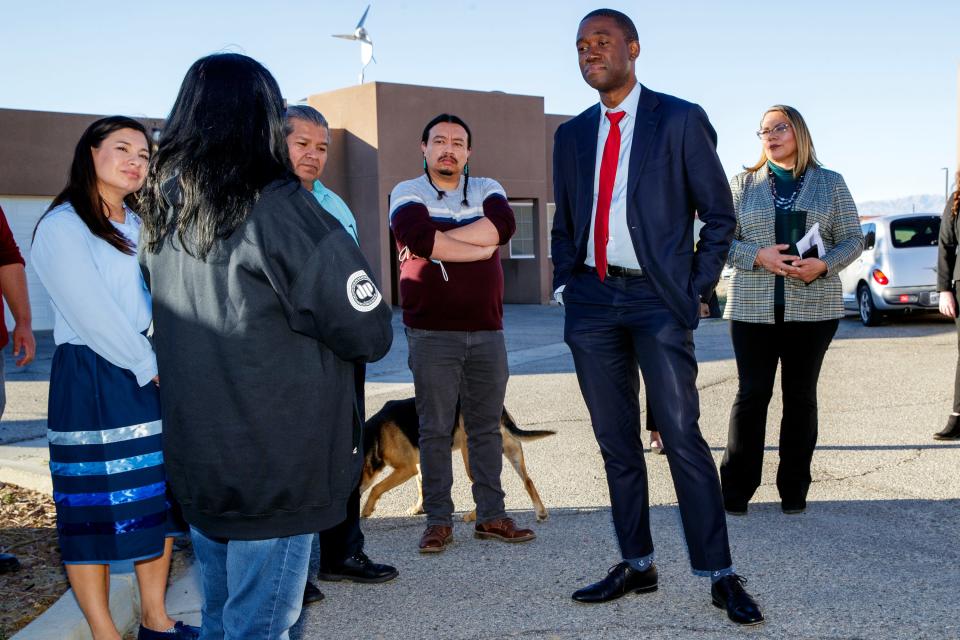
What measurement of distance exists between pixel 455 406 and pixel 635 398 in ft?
3.65

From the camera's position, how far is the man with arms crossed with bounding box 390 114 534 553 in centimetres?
465

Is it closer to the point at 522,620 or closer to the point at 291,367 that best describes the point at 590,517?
the point at 522,620

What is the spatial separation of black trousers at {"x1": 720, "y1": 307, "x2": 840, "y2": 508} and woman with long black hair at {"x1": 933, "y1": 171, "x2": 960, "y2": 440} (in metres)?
2.37

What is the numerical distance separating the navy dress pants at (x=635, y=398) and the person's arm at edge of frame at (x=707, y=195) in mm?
243

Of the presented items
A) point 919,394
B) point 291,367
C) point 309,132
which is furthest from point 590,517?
point 919,394

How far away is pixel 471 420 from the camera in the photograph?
495 centimetres

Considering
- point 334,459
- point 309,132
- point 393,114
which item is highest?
point 393,114

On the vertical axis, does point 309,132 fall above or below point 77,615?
above

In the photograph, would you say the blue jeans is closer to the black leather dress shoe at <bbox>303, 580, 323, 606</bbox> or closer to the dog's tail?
the black leather dress shoe at <bbox>303, 580, 323, 606</bbox>

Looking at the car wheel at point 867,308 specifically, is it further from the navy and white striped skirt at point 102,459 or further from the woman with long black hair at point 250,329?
the woman with long black hair at point 250,329

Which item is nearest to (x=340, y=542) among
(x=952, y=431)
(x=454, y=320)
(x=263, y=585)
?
(x=454, y=320)

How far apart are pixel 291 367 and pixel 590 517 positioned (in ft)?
11.1

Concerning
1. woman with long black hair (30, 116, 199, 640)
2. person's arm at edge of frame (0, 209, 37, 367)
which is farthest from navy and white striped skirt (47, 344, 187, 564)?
person's arm at edge of frame (0, 209, 37, 367)

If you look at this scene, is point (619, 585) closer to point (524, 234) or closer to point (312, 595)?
point (312, 595)
